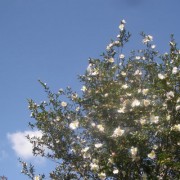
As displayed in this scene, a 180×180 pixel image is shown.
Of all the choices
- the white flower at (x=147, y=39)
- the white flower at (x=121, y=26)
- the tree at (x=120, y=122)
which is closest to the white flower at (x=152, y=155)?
the tree at (x=120, y=122)

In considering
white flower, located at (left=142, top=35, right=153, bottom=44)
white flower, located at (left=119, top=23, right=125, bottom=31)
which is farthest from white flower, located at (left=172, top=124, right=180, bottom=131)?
white flower, located at (left=119, top=23, right=125, bottom=31)

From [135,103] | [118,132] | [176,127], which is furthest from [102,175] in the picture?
[176,127]

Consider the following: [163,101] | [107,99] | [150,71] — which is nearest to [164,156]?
[163,101]

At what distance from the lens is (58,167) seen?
12.7 m

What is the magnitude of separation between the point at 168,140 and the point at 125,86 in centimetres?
230

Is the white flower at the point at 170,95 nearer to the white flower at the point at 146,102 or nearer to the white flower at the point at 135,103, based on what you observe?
the white flower at the point at 146,102

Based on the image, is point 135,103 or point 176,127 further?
point 135,103

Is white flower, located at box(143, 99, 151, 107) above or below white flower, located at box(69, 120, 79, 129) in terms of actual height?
above

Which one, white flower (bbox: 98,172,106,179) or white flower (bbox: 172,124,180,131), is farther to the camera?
white flower (bbox: 98,172,106,179)

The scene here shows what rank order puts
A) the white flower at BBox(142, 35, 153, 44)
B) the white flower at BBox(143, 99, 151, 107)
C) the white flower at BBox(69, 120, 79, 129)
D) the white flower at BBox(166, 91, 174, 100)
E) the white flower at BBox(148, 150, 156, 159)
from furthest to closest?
1. the white flower at BBox(142, 35, 153, 44)
2. the white flower at BBox(69, 120, 79, 129)
3. the white flower at BBox(143, 99, 151, 107)
4. the white flower at BBox(166, 91, 174, 100)
5. the white flower at BBox(148, 150, 156, 159)

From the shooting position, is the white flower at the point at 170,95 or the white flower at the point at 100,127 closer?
the white flower at the point at 170,95

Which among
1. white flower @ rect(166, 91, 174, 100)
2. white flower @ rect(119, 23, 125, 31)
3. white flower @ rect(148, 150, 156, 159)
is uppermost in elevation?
white flower @ rect(119, 23, 125, 31)

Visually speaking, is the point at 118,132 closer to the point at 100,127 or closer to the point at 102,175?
the point at 100,127

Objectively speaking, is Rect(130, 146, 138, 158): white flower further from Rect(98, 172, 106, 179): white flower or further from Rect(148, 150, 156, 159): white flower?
Rect(98, 172, 106, 179): white flower
